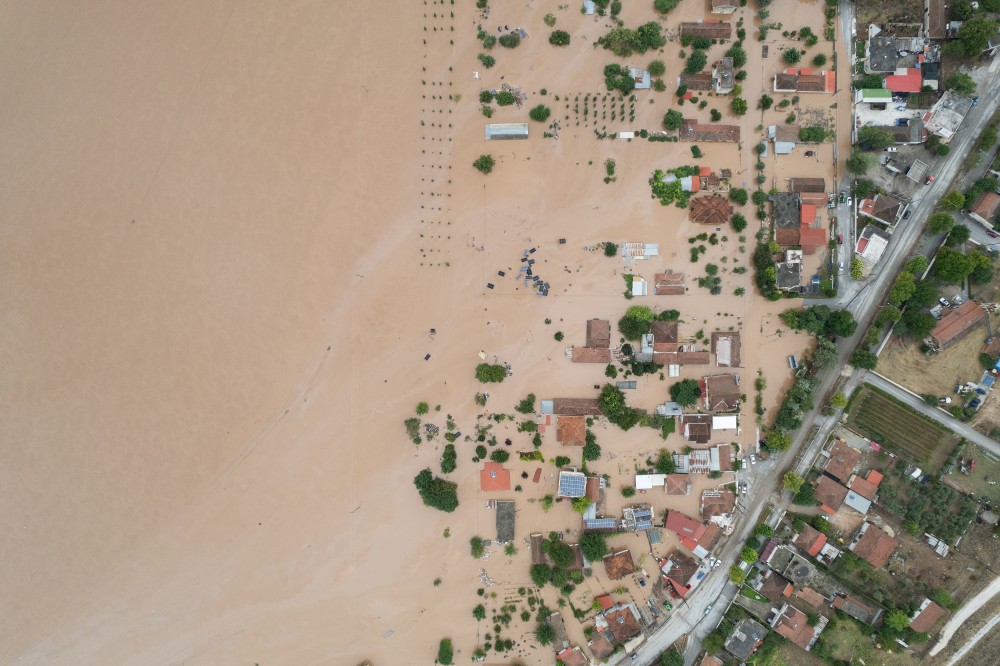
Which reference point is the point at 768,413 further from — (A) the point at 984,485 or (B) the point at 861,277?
(A) the point at 984,485

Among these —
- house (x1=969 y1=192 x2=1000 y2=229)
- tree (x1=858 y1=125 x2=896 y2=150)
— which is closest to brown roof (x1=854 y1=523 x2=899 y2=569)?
house (x1=969 y1=192 x2=1000 y2=229)

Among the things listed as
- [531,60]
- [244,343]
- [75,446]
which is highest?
[531,60]

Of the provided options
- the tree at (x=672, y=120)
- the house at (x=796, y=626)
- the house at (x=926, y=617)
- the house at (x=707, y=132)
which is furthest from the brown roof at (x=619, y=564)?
the tree at (x=672, y=120)

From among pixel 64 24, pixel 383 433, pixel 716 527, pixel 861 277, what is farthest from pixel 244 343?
pixel 861 277

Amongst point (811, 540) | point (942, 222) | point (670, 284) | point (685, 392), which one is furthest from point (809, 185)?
point (811, 540)

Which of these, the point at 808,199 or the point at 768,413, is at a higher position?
the point at 808,199

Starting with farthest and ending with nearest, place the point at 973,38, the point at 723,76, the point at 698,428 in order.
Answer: the point at 698,428 < the point at 723,76 < the point at 973,38

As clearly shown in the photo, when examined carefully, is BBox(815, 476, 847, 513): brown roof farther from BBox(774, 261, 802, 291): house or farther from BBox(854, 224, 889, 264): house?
BBox(854, 224, 889, 264): house

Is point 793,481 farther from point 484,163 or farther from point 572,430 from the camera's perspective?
point 484,163
